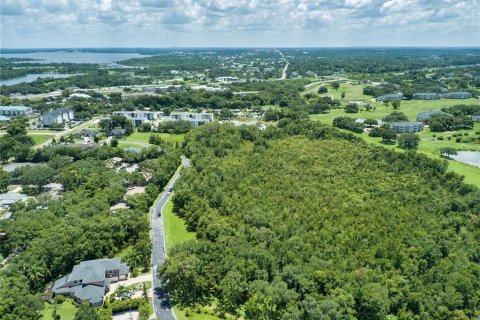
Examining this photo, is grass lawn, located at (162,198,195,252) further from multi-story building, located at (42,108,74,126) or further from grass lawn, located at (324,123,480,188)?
multi-story building, located at (42,108,74,126)

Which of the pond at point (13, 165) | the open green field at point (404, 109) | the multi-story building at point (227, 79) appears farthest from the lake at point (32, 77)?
the open green field at point (404, 109)

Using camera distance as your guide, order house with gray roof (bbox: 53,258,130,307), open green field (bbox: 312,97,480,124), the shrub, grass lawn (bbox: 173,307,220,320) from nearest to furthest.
→ grass lawn (bbox: 173,307,220,320)
the shrub
house with gray roof (bbox: 53,258,130,307)
open green field (bbox: 312,97,480,124)

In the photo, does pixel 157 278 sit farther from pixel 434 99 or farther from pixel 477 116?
pixel 434 99

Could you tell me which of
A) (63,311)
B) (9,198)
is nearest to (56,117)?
(9,198)

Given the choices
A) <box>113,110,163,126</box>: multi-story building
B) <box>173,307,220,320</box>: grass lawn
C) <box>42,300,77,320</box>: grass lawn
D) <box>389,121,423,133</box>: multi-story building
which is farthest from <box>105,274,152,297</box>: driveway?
<box>389,121,423,133</box>: multi-story building

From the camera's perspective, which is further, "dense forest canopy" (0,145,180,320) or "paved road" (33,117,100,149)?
"paved road" (33,117,100,149)

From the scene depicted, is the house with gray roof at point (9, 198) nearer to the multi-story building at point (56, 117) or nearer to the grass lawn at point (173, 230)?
the grass lawn at point (173, 230)

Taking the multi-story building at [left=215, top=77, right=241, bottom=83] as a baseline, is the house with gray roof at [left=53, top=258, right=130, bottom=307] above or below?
below
